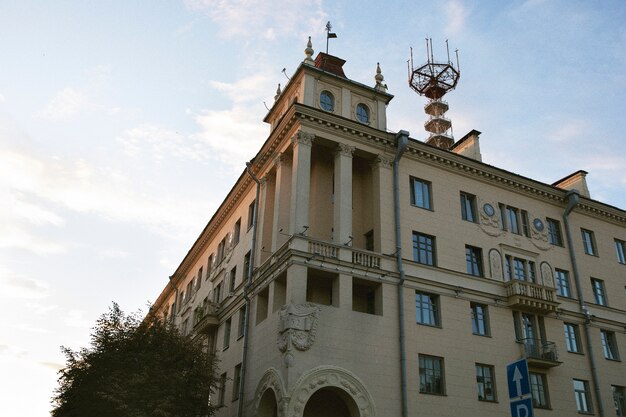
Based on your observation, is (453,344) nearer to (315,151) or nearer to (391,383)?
(391,383)

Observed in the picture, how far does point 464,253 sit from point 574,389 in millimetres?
9287

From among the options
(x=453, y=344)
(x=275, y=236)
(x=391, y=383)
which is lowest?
(x=391, y=383)

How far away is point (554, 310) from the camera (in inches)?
1259

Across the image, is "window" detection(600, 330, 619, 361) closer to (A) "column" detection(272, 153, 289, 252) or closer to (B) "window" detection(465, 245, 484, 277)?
(B) "window" detection(465, 245, 484, 277)

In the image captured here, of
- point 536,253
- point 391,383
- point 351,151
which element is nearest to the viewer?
point 391,383

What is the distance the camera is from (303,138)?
29156 millimetres

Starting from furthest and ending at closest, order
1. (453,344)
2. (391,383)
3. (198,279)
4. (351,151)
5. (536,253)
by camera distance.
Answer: (198,279), (536,253), (351,151), (453,344), (391,383)

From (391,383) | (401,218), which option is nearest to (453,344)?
(391,383)

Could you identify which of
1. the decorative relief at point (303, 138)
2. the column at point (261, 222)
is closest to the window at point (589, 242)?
the decorative relief at point (303, 138)

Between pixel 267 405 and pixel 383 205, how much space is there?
1127 cm

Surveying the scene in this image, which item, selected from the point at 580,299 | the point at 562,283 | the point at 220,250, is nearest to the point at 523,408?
the point at 562,283

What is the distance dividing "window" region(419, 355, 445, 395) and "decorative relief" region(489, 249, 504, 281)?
6.60 m

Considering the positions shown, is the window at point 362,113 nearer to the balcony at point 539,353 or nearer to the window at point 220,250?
the balcony at point 539,353

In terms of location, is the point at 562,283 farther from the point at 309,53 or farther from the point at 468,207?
the point at 309,53
